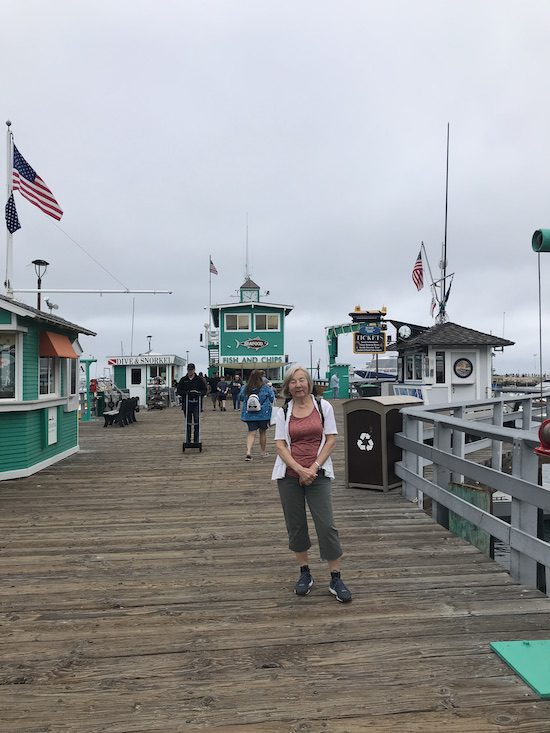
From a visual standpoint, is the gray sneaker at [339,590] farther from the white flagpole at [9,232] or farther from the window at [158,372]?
the window at [158,372]

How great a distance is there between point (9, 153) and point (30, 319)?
585 centimetres

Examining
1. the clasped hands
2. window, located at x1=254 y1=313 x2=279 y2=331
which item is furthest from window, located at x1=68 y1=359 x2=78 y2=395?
window, located at x1=254 y1=313 x2=279 y2=331

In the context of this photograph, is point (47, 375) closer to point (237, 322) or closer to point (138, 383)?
point (138, 383)

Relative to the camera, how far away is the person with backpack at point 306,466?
4.03 metres

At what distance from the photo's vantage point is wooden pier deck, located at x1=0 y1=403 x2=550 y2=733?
2.70m

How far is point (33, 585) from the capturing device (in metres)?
4.42

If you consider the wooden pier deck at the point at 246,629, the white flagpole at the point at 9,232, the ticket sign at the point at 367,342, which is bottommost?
the wooden pier deck at the point at 246,629

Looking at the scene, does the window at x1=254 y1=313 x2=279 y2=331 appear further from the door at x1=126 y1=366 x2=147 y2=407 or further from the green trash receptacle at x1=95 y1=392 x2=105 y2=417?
the green trash receptacle at x1=95 y1=392 x2=105 y2=417

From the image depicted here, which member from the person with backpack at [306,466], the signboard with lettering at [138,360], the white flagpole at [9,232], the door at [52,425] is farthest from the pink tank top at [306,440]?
the signboard with lettering at [138,360]

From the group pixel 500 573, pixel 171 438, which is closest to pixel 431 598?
A: pixel 500 573

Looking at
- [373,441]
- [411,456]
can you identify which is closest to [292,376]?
[411,456]

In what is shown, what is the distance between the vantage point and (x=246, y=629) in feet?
11.8

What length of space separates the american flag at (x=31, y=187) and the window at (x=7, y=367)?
19.8 feet

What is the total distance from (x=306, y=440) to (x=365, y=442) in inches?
150
